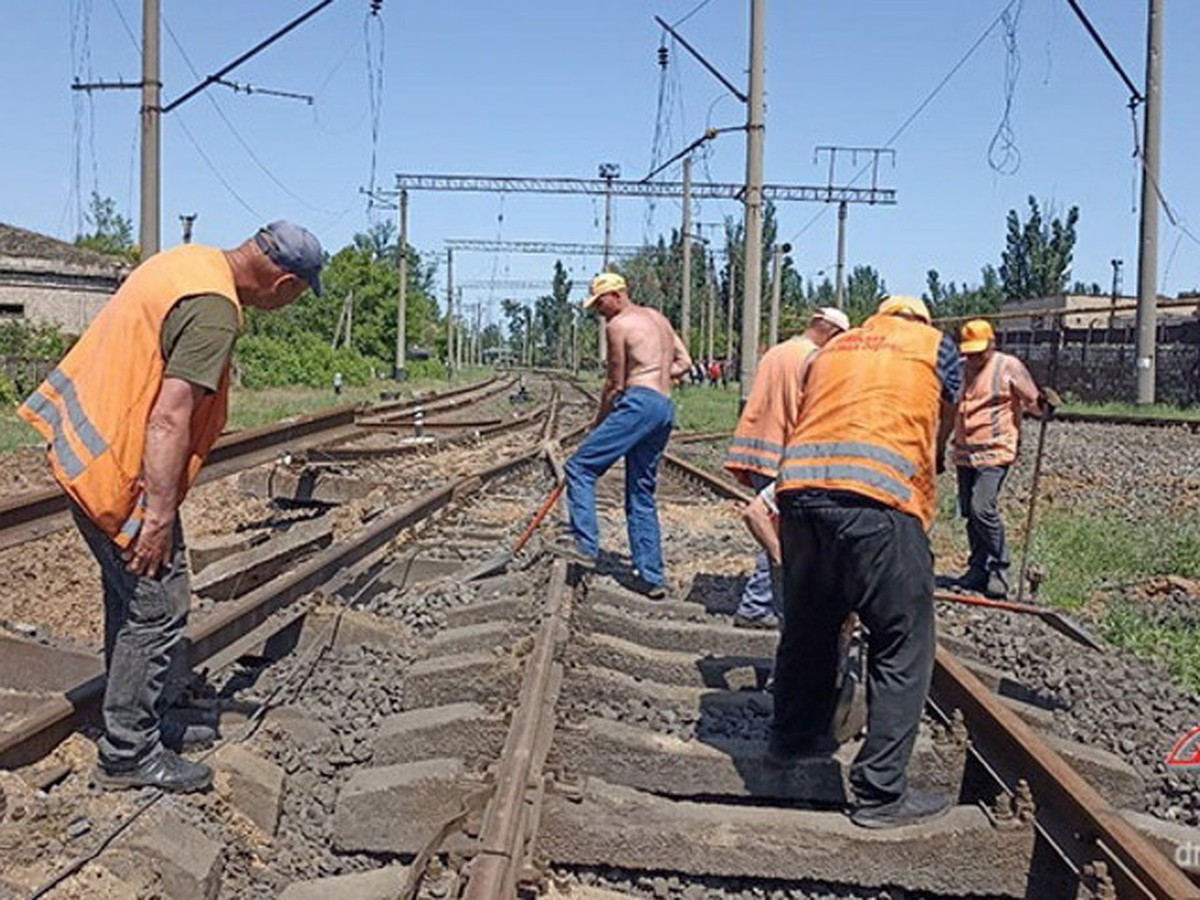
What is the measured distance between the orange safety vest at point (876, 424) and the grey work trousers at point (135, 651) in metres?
2.02

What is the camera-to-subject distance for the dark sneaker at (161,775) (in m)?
4.31

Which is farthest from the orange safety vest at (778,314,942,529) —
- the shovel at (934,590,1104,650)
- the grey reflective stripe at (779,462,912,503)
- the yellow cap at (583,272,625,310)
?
the yellow cap at (583,272,625,310)

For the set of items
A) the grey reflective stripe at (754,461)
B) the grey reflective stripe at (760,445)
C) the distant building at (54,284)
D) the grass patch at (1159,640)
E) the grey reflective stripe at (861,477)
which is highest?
the distant building at (54,284)

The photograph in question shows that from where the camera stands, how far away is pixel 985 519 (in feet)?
27.6

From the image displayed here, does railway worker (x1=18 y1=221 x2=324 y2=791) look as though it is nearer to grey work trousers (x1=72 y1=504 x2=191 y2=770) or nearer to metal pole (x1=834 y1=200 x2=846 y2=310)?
grey work trousers (x1=72 y1=504 x2=191 y2=770)

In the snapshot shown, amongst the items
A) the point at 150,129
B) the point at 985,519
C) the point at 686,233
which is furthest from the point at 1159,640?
the point at 686,233

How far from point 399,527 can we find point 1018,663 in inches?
168

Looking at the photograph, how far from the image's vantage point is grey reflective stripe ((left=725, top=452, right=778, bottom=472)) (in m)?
6.76

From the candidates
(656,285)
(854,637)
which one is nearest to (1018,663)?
(854,637)

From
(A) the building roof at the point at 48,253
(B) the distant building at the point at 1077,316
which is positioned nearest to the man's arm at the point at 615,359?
(A) the building roof at the point at 48,253

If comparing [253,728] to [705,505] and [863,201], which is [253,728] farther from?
[863,201]

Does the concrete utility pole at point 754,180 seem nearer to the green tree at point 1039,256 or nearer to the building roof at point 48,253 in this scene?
the building roof at point 48,253

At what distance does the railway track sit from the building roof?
120ft

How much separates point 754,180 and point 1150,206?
9168 mm
